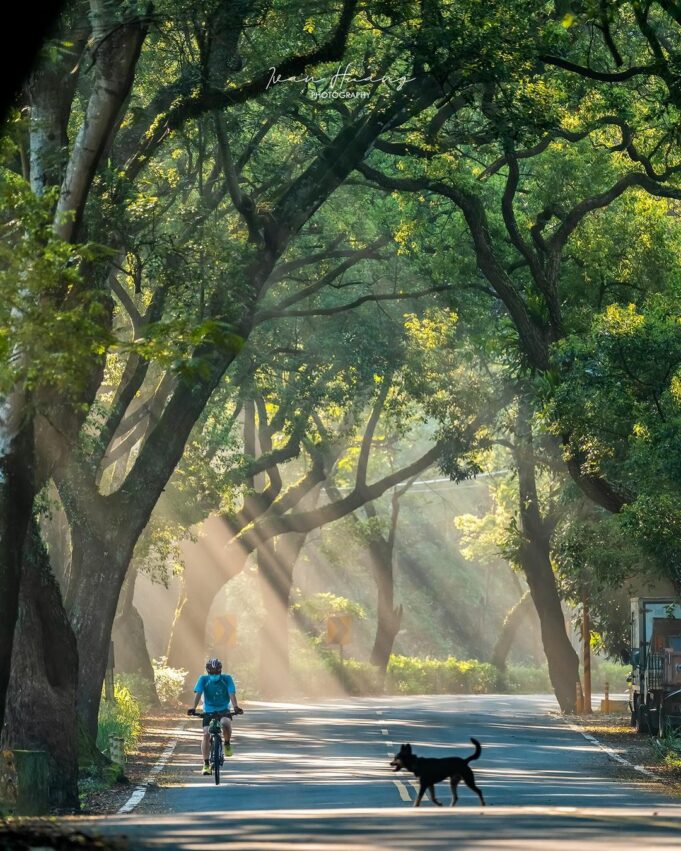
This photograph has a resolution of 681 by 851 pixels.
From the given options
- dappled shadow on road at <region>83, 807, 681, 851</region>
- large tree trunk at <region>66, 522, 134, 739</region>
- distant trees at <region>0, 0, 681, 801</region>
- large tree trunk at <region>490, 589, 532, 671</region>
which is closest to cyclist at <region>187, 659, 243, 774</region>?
distant trees at <region>0, 0, 681, 801</region>

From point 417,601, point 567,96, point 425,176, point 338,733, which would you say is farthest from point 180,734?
point 417,601

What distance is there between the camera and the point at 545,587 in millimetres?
46875

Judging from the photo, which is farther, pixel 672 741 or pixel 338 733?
pixel 338 733

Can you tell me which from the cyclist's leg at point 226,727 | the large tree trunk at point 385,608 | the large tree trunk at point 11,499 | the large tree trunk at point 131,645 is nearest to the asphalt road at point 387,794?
the cyclist's leg at point 226,727

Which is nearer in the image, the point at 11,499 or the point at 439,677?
the point at 11,499

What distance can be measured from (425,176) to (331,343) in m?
12.3

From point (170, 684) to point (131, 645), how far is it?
7.95 ft

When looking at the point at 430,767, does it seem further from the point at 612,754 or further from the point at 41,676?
the point at 612,754

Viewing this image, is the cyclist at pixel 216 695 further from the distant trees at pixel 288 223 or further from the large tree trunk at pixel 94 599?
the large tree trunk at pixel 94 599

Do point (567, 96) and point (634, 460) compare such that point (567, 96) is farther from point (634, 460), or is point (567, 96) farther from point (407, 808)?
point (407, 808)

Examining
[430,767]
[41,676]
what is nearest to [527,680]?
[41,676]

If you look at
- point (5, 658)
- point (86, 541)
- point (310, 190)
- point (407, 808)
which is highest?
point (310, 190)

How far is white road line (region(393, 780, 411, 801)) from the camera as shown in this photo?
1980 centimetres

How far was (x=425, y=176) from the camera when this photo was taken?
29062mm
